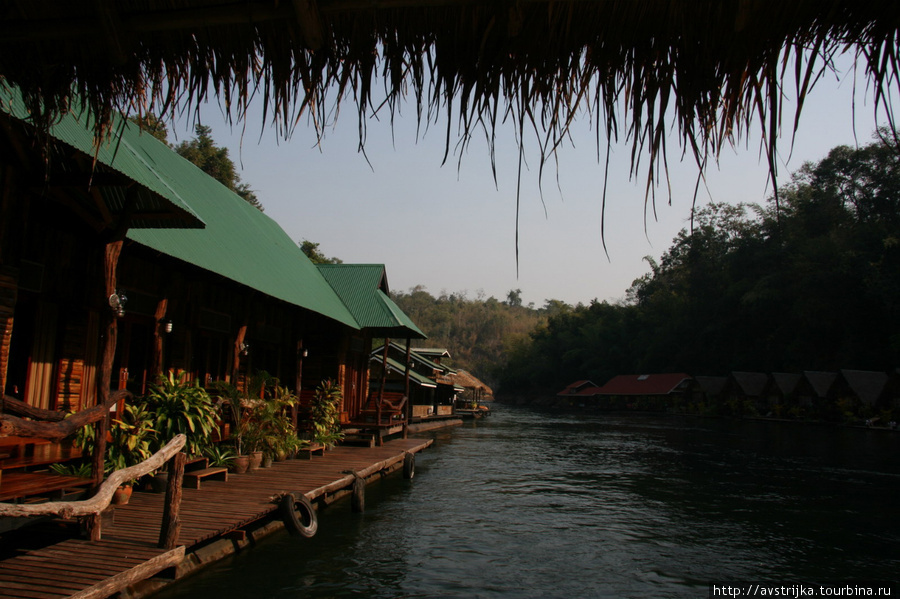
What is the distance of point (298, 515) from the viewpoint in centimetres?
930

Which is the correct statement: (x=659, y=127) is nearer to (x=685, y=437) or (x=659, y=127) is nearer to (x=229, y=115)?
(x=229, y=115)

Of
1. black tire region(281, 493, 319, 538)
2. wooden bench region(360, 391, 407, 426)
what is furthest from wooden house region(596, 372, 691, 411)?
black tire region(281, 493, 319, 538)

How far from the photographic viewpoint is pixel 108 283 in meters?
7.40

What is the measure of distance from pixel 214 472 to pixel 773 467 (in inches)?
769

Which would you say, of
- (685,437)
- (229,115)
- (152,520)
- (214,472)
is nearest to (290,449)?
(214,472)

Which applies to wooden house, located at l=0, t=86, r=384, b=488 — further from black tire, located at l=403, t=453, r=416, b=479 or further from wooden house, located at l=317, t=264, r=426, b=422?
wooden house, located at l=317, t=264, r=426, b=422

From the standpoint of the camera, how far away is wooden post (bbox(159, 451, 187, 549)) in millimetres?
6629

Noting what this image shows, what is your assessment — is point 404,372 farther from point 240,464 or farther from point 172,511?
point 172,511

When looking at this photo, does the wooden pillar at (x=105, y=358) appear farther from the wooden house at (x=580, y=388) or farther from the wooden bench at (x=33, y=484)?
the wooden house at (x=580, y=388)

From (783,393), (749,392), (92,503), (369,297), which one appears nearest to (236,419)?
(92,503)

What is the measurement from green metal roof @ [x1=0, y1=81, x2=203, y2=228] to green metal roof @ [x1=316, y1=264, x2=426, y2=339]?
39.1 ft

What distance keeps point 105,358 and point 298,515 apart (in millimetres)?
3647

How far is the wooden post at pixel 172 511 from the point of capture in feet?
21.7

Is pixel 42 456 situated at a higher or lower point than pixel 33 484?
higher
